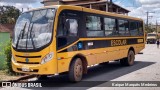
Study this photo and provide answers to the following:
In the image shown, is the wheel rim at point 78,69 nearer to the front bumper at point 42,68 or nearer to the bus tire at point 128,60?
the front bumper at point 42,68

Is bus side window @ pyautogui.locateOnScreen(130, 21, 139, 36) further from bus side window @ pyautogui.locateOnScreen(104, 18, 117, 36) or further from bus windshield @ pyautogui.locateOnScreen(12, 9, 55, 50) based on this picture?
bus windshield @ pyautogui.locateOnScreen(12, 9, 55, 50)

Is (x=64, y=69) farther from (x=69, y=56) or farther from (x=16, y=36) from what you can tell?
(x=16, y=36)

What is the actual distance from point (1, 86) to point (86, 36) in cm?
377

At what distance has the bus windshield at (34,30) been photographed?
959 cm

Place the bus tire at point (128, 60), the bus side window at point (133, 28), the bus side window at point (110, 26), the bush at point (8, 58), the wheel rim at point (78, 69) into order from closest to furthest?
1. the wheel rim at point (78, 69)
2. the bush at point (8, 58)
3. the bus side window at point (110, 26)
4. the bus tire at point (128, 60)
5. the bus side window at point (133, 28)

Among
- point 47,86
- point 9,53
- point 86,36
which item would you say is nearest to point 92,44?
point 86,36

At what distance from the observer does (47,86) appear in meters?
10.2

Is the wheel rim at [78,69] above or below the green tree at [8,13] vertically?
below

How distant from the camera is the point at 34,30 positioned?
32.2ft

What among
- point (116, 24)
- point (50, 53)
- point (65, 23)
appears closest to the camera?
point (50, 53)

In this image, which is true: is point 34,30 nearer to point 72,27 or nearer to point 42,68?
point 42,68

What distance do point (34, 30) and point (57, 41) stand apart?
905 millimetres

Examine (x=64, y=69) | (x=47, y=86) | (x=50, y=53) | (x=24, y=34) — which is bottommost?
(x=47, y=86)

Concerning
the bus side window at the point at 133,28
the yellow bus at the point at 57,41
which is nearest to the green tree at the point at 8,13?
the bus side window at the point at 133,28
